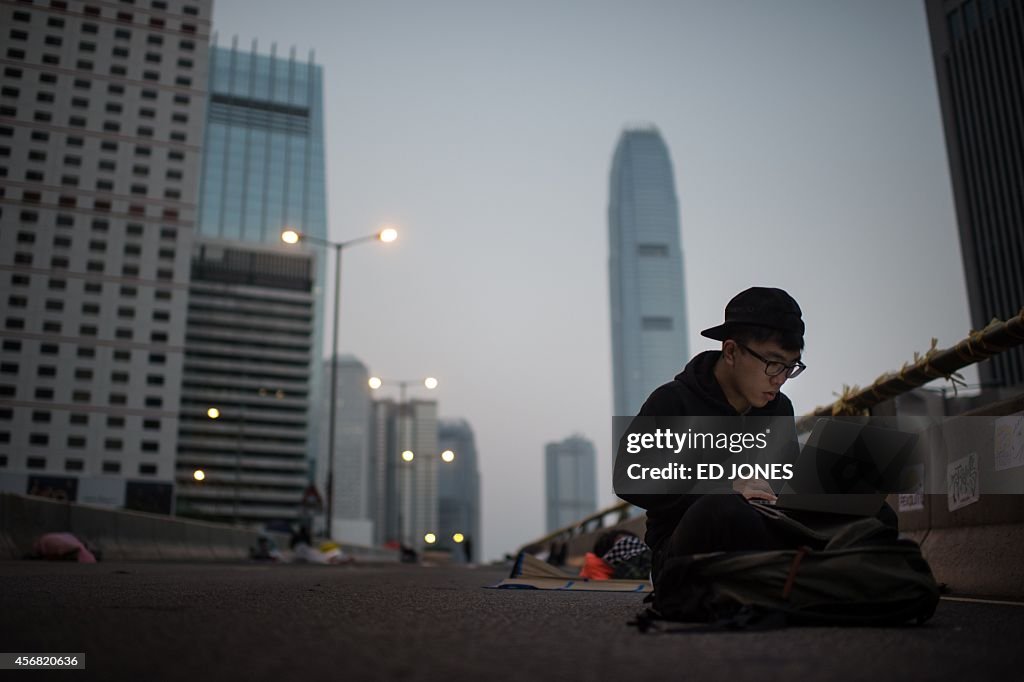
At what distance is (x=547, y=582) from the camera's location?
24.7 feet

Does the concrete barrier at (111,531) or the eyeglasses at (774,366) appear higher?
the eyeglasses at (774,366)

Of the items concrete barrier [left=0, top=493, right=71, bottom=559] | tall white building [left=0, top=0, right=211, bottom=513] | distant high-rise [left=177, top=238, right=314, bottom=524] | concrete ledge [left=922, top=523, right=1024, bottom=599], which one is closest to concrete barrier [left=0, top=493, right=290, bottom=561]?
concrete barrier [left=0, top=493, right=71, bottom=559]

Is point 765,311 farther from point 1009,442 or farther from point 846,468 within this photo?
point 1009,442

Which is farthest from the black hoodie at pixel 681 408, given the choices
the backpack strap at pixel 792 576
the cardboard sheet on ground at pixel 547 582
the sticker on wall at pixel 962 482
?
the cardboard sheet on ground at pixel 547 582

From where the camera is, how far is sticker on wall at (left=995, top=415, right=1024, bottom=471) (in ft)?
15.0

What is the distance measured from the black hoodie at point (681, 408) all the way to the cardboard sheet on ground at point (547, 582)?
2.89 metres

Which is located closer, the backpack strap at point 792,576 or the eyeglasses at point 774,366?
the backpack strap at point 792,576

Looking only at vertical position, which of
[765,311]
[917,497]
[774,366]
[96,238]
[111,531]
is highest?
[96,238]

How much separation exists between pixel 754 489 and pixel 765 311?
739mm

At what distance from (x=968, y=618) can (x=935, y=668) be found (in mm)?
1636

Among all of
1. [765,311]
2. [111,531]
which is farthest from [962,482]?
[111,531]

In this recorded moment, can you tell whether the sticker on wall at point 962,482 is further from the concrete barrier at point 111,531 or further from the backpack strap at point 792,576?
the concrete barrier at point 111,531

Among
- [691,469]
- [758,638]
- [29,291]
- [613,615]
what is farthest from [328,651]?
[29,291]

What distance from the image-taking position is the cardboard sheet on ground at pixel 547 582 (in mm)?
6801
